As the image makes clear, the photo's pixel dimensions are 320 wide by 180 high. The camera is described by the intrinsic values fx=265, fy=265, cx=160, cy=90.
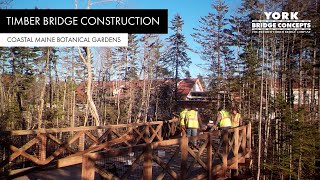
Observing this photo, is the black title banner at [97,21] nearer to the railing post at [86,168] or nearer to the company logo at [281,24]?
the railing post at [86,168]

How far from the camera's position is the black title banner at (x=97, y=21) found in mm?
8500

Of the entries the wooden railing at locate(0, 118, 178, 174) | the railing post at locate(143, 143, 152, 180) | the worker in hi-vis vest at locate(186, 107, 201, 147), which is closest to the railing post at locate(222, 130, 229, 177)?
the worker in hi-vis vest at locate(186, 107, 201, 147)

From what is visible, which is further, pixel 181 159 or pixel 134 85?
pixel 134 85

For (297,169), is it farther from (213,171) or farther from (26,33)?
(26,33)

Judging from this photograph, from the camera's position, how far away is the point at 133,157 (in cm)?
561

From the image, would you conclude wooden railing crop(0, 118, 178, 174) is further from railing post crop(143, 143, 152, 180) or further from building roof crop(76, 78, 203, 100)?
building roof crop(76, 78, 203, 100)

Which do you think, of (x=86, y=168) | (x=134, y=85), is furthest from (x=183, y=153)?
(x=134, y=85)

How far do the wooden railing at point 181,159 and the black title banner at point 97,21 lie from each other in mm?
4020

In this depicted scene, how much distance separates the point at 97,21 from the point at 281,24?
13305mm

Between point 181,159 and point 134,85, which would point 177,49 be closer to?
point 134,85

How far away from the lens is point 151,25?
8.68 meters

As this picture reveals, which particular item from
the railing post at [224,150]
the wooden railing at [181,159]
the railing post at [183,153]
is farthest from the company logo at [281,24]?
the railing post at [183,153]

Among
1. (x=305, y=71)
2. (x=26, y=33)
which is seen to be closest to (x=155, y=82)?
(x=305, y=71)

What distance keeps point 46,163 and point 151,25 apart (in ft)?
17.0
